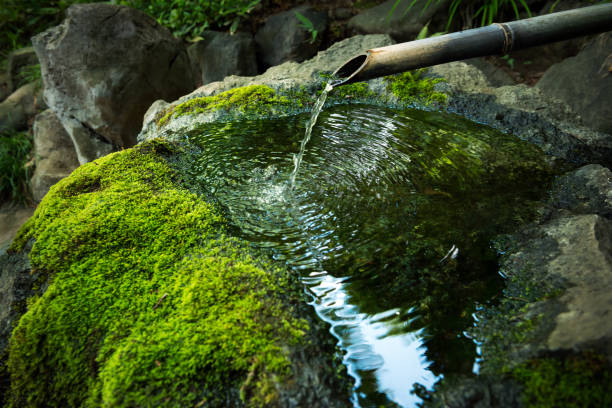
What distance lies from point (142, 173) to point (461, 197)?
2.02 meters

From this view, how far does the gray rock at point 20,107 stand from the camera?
6.77 metres

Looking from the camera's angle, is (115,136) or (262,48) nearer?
(115,136)

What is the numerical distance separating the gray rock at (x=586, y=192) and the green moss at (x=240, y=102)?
221 cm

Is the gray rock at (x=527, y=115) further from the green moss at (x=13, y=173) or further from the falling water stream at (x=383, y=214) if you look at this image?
the green moss at (x=13, y=173)

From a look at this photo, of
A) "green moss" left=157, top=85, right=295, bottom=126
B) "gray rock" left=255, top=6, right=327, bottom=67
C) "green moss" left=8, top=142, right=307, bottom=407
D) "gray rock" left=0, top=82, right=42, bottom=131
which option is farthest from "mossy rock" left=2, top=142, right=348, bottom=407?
"gray rock" left=0, top=82, right=42, bottom=131

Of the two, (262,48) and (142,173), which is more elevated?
(262,48)

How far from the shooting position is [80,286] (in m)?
1.58

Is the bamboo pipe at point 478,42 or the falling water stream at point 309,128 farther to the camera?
the falling water stream at point 309,128

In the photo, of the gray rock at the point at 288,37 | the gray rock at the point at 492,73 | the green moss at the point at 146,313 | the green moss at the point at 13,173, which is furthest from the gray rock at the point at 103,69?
the gray rock at the point at 492,73

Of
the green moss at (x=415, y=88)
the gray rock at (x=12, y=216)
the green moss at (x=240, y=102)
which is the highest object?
the green moss at (x=240, y=102)

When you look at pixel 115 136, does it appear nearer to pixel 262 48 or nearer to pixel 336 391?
pixel 262 48

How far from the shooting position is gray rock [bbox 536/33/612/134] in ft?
11.0

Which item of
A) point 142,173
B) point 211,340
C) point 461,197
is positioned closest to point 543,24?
point 461,197

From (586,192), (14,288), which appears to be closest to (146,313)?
(14,288)
